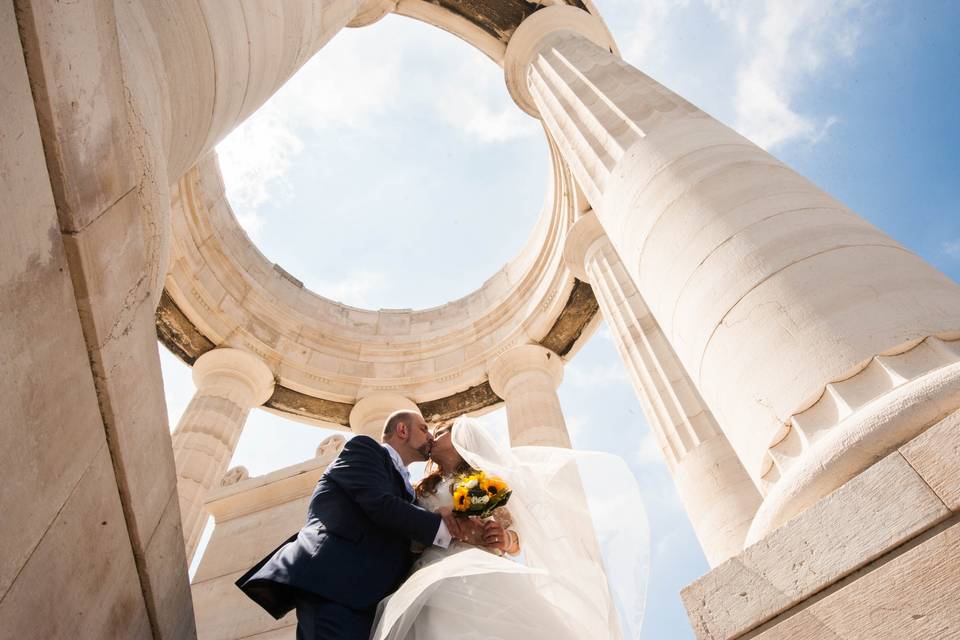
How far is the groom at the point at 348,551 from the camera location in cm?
582

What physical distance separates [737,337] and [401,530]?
4.57m

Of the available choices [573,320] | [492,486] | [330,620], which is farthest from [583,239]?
[330,620]

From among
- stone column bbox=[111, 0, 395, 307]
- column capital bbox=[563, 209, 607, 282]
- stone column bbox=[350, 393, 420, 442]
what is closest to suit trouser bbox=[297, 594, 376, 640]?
stone column bbox=[111, 0, 395, 307]

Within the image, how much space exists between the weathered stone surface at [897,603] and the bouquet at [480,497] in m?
2.93

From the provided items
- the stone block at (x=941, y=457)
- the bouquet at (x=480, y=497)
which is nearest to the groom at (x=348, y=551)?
the bouquet at (x=480, y=497)

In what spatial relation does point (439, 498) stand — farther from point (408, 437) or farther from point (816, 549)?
point (816, 549)

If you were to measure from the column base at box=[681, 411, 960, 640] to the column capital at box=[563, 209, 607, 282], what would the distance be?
20.4 meters

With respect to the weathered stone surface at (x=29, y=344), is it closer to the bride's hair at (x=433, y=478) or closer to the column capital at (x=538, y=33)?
the bride's hair at (x=433, y=478)

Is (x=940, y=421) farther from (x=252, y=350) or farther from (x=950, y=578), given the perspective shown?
(x=252, y=350)

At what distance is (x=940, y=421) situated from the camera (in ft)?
14.8

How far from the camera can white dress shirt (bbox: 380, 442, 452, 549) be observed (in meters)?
6.36

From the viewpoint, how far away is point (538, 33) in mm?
24453

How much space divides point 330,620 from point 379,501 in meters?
1.14

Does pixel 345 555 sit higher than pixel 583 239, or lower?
lower
